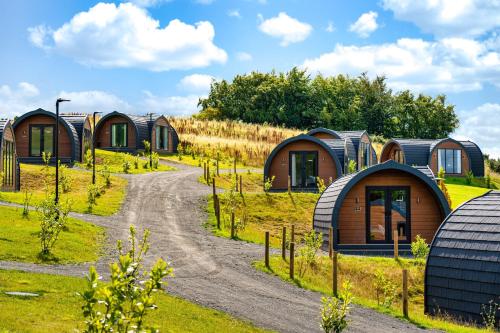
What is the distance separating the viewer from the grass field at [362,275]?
79.2 feet

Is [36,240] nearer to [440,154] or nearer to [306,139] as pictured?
[306,139]

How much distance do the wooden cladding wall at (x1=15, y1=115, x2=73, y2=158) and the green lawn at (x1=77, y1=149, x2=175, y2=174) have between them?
1.87 m

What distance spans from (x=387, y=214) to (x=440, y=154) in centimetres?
3102

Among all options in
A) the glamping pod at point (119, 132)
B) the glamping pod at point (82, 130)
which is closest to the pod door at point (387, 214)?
the glamping pod at point (82, 130)

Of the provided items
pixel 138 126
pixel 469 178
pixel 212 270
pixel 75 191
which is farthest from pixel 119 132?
pixel 212 270

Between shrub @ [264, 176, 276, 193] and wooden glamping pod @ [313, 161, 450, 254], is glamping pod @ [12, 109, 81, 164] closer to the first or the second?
shrub @ [264, 176, 276, 193]

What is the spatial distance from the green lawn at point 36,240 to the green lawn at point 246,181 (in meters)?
17.8

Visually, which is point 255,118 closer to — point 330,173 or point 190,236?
point 330,173

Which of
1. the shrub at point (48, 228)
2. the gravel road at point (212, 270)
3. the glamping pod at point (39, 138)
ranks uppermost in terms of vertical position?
the glamping pod at point (39, 138)

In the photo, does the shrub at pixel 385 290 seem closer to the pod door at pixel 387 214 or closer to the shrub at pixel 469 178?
the pod door at pixel 387 214

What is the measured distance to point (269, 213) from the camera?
4100 centimetres

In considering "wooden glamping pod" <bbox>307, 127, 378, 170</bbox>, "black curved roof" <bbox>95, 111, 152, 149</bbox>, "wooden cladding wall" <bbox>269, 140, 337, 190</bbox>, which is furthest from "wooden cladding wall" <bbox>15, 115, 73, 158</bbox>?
"wooden glamping pod" <bbox>307, 127, 378, 170</bbox>

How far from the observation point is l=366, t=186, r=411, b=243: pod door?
32.9 metres

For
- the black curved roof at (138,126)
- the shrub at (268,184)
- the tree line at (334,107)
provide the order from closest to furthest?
the shrub at (268,184), the black curved roof at (138,126), the tree line at (334,107)
